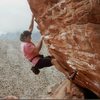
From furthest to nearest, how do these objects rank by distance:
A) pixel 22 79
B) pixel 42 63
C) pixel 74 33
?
pixel 22 79, pixel 42 63, pixel 74 33

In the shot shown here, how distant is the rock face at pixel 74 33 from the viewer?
10.8 meters

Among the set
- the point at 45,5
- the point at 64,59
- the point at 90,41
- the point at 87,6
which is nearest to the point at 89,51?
the point at 90,41

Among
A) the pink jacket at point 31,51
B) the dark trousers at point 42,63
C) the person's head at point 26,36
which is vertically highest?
the person's head at point 26,36

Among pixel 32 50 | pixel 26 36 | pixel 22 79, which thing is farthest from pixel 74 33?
pixel 22 79

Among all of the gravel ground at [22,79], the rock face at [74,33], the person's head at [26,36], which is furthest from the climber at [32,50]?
the gravel ground at [22,79]

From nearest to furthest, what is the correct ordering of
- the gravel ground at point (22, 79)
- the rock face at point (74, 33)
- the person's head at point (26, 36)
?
the rock face at point (74, 33) → the person's head at point (26, 36) → the gravel ground at point (22, 79)

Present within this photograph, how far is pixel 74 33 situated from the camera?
11.6 meters

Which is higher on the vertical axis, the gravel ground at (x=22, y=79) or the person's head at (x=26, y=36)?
the person's head at (x=26, y=36)

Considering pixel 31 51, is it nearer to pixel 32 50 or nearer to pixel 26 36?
pixel 32 50

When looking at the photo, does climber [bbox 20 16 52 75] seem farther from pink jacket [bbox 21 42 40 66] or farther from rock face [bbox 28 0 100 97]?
rock face [bbox 28 0 100 97]

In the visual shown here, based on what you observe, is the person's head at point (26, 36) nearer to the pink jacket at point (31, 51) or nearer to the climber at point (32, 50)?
the climber at point (32, 50)

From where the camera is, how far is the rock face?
1081 cm

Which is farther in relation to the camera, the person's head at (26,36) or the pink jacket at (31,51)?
the pink jacket at (31,51)

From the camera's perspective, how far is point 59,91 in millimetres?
16547
